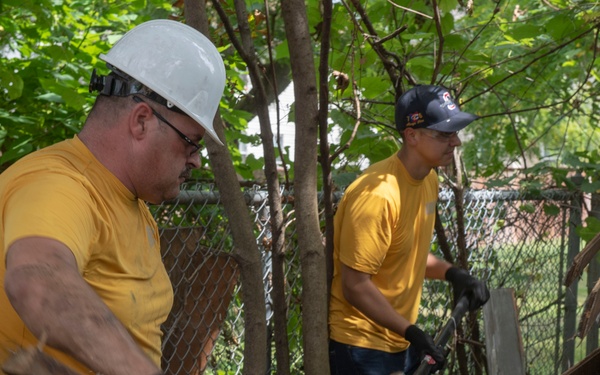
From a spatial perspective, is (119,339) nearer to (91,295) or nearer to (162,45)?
(91,295)

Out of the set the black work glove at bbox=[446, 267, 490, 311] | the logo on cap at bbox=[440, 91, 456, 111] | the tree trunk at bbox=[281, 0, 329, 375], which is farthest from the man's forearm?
the logo on cap at bbox=[440, 91, 456, 111]

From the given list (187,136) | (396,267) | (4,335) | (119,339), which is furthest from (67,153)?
(396,267)

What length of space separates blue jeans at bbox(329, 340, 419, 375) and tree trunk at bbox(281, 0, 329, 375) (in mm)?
439

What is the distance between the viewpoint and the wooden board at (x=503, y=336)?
286cm

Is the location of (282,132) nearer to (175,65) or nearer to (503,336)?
(503,336)

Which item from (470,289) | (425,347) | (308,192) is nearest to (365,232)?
(308,192)

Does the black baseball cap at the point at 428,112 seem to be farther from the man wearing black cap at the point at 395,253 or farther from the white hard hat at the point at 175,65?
the white hard hat at the point at 175,65

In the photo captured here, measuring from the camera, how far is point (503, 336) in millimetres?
2891

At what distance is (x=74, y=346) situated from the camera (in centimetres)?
154

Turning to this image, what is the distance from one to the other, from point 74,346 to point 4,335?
15.8 inches

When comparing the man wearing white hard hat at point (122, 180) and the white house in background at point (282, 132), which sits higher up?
the white house in background at point (282, 132)

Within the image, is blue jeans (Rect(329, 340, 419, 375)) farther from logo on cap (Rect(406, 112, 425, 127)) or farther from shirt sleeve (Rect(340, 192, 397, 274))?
logo on cap (Rect(406, 112, 425, 127))

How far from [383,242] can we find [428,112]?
0.71m

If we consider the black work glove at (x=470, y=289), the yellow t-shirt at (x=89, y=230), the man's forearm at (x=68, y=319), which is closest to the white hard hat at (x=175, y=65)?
the yellow t-shirt at (x=89, y=230)
